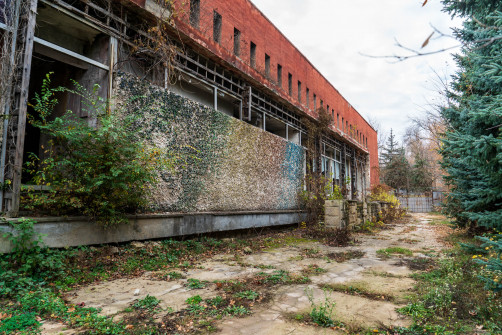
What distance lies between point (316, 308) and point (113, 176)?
3.72 m

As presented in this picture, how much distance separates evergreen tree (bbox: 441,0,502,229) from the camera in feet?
12.5

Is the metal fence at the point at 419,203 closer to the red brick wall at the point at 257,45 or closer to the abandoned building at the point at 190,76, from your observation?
the red brick wall at the point at 257,45

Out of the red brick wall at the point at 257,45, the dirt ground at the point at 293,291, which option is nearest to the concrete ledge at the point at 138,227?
the dirt ground at the point at 293,291

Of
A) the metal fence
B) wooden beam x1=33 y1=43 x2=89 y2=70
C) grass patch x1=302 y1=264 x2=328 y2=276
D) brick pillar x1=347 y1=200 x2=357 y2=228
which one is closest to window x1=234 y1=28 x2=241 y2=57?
wooden beam x1=33 y1=43 x2=89 y2=70

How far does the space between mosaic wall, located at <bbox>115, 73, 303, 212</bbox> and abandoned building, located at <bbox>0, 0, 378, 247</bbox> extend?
1.5 inches

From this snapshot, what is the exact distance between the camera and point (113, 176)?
4.87m

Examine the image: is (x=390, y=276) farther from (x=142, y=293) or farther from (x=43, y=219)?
(x=43, y=219)

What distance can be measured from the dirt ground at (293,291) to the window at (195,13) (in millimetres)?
6979

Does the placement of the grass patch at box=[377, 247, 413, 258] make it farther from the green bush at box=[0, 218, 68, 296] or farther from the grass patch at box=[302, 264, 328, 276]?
the green bush at box=[0, 218, 68, 296]

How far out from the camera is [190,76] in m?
8.55

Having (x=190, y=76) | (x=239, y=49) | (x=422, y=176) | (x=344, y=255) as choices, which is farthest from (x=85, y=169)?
(x=422, y=176)

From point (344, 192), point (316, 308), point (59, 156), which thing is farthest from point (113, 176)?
point (344, 192)

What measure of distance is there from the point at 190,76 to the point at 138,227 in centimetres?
470

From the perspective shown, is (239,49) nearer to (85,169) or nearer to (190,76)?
(190,76)
